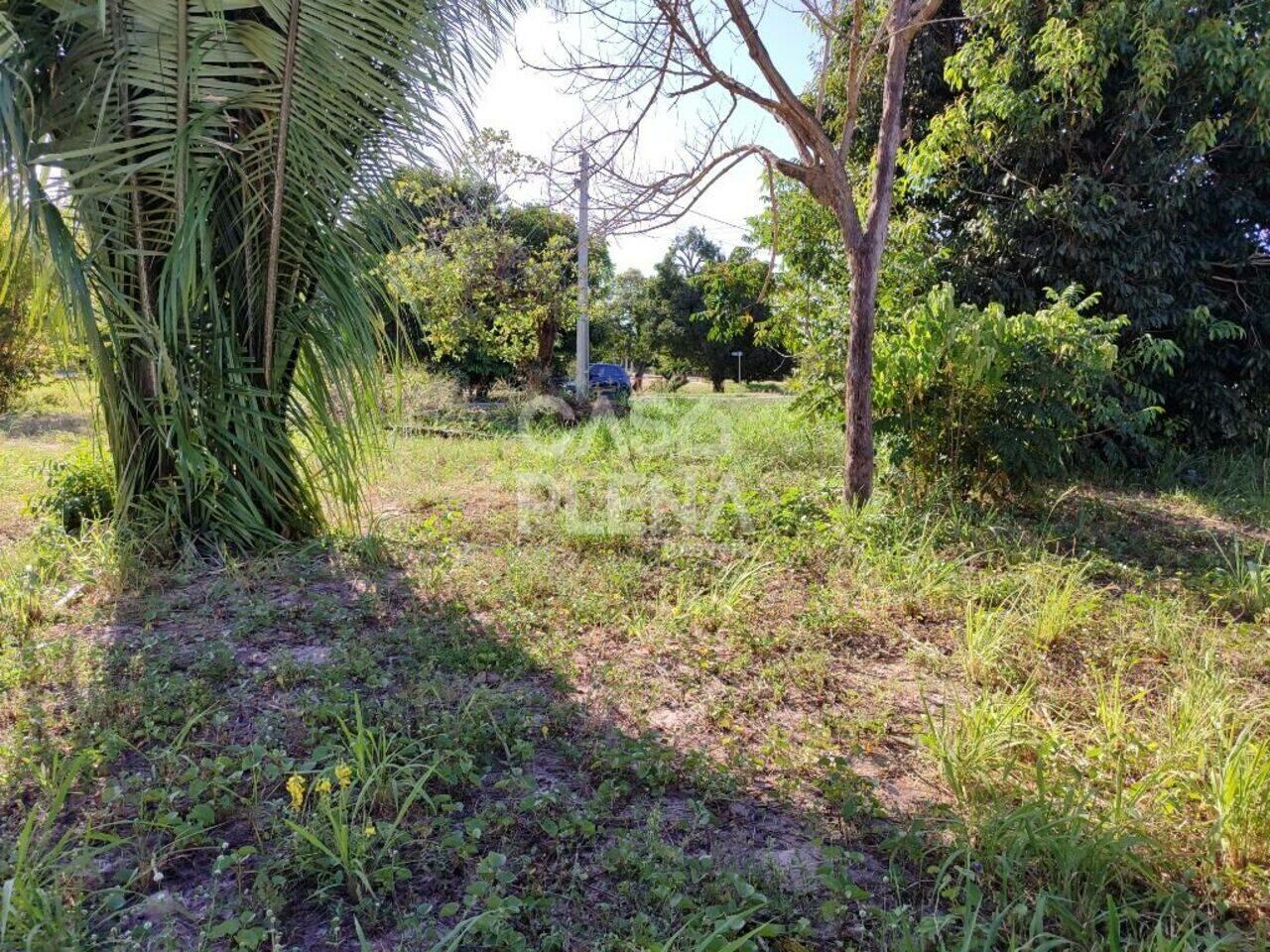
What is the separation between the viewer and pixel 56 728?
207 cm

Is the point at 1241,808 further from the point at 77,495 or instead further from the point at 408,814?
the point at 77,495

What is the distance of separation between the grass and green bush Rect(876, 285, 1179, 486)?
2.97 ft

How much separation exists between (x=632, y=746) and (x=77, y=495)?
3.95 m

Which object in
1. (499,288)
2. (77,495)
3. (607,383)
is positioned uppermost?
(499,288)

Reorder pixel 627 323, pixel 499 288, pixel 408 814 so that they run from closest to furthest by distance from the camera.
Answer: pixel 408 814 < pixel 499 288 < pixel 627 323

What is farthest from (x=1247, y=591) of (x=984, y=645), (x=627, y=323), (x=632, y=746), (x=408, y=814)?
(x=627, y=323)

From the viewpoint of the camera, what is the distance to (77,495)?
166 inches

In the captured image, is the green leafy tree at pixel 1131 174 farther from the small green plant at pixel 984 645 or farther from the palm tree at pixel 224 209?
the palm tree at pixel 224 209

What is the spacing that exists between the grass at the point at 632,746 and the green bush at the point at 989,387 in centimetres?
91

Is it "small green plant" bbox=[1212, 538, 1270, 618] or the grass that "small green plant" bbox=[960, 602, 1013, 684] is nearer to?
the grass

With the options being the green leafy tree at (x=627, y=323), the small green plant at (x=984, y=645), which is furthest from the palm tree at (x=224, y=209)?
the green leafy tree at (x=627, y=323)

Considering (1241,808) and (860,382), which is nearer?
(1241,808)

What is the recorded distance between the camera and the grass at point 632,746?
148 centimetres

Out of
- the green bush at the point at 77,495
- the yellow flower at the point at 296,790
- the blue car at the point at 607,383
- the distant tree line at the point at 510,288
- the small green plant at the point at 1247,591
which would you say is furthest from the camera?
the blue car at the point at 607,383
